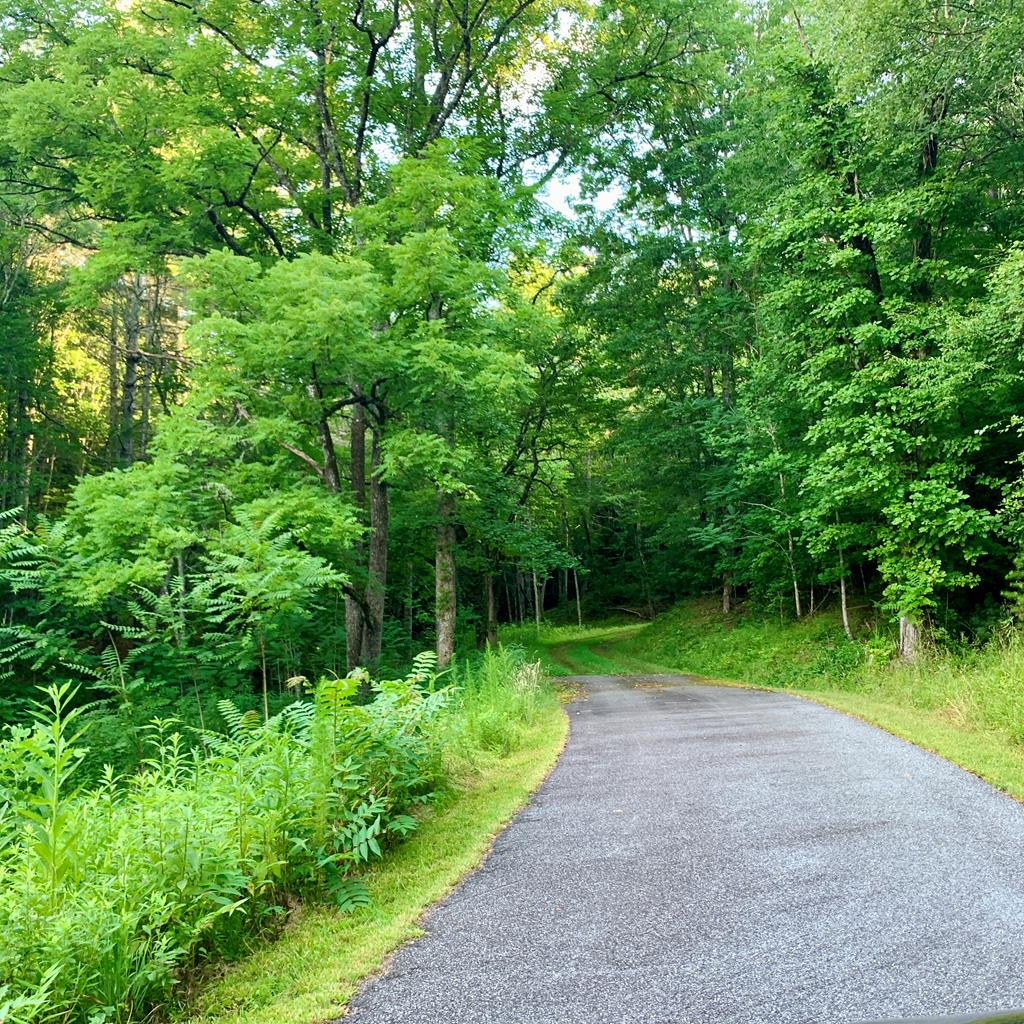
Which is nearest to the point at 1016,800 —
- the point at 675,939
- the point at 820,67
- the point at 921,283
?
the point at 675,939

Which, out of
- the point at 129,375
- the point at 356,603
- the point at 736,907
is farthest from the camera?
the point at 129,375

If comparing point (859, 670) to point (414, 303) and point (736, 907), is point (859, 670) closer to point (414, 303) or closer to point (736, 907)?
point (414, 303)

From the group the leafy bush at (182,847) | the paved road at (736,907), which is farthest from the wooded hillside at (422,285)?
the paved road at (736,907)

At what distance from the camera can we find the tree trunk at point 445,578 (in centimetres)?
1423

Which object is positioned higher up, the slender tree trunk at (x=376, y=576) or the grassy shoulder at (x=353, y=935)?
the slender tree trunk at (x=376, y=576)

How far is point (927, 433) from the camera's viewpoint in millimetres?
12195

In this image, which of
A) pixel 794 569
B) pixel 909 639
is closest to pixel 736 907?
pixel 909 639

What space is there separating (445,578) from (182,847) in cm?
1116

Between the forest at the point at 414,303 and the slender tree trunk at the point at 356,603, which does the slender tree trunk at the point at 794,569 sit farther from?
the slender tree trunk at the point at 356,603

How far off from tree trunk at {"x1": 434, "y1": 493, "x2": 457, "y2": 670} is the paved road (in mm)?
8135

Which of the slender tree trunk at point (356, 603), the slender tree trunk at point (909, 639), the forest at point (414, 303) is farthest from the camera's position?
the slender tree trunk at point (356, 603)

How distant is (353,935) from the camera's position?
11.6 feet

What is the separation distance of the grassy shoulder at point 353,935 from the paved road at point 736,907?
15cm

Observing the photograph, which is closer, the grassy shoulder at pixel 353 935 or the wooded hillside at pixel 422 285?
the grassy shoulder at pixel 353 935
